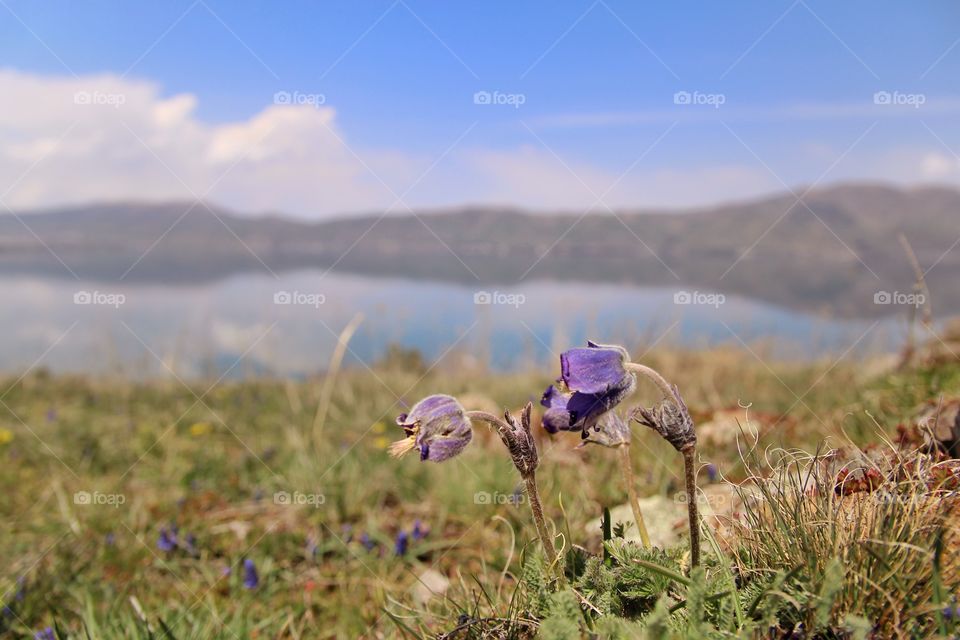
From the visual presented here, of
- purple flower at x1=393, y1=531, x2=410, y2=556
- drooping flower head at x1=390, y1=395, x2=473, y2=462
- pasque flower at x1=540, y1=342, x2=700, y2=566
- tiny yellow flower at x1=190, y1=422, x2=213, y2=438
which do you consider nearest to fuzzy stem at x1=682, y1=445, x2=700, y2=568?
pasque flower at x1=540, y1=342, x2=700, y2=566

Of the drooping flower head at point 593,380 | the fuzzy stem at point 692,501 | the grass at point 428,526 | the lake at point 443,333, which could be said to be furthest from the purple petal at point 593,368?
the lake at point 443,333

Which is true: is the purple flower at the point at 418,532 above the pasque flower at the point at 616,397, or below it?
below

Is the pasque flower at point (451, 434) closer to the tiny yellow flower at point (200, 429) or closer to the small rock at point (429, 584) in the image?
the small rock at point (429, 584)

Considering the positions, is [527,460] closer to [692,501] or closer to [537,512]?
[537,512]

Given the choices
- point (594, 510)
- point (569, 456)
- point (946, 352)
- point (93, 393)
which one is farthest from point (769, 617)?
point (93, 393)

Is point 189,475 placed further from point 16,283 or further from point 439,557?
point 16,283

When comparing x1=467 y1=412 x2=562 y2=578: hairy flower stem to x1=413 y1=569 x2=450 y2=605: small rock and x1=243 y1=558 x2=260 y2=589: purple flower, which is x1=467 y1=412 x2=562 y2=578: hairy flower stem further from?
x1=243 y1=558 x2=260 y2=589: purple flower
